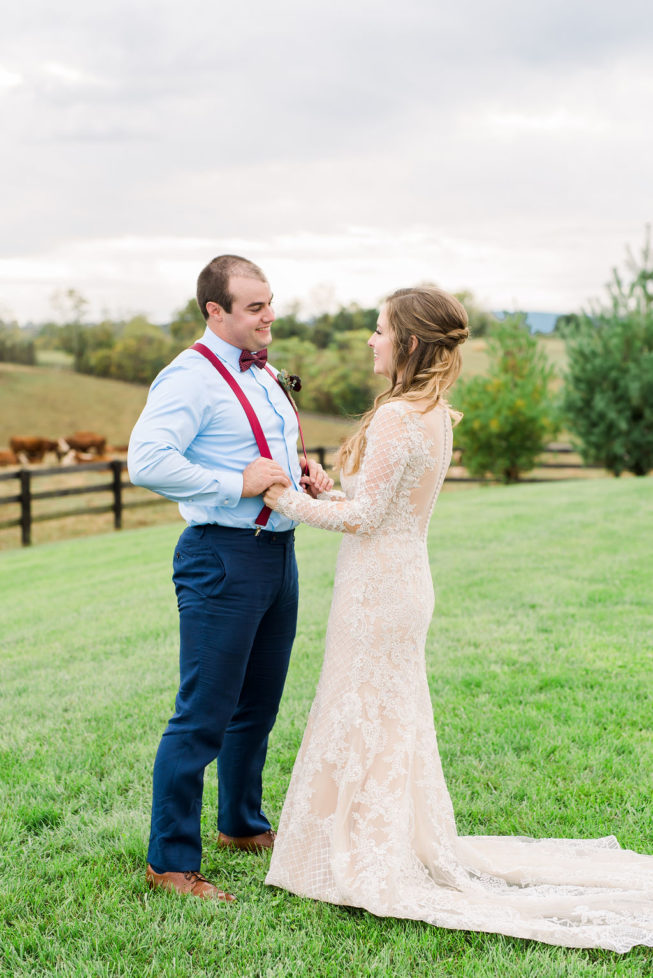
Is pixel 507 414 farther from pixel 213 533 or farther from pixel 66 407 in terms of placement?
pixel 66 407

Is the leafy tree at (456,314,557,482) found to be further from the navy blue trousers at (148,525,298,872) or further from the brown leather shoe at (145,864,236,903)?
the brown leather shoe at (145,864,236,903)

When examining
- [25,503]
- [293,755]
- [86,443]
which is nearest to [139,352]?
[86,443]

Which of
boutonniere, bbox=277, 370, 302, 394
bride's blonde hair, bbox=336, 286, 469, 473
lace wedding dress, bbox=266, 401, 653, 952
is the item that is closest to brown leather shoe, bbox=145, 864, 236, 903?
lace wedding dress, bbox=266, 401, 653, 952

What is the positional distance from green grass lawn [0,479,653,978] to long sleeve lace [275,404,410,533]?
4.62 ft

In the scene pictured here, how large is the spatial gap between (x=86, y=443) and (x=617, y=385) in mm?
21034

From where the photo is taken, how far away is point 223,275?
10.1 feet

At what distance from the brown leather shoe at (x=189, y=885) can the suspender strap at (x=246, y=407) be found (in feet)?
4.46

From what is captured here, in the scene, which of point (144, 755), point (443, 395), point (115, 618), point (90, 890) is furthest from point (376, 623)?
point (115, 618)

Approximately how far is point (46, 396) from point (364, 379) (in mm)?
17862

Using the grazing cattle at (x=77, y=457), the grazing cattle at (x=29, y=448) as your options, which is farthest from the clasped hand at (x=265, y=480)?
the grazing cattle at (x=29, y=448)

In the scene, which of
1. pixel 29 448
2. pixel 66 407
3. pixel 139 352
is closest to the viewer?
pixel 29 448

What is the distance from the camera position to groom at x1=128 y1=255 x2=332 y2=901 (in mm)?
3000

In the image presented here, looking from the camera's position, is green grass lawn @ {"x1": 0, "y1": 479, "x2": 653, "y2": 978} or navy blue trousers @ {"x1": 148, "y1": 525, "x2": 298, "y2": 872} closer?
green grass lawn @ {"x1": 0, "y1": 479, "x2": 653, "y2": 978}

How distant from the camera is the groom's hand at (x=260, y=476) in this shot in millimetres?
2998
